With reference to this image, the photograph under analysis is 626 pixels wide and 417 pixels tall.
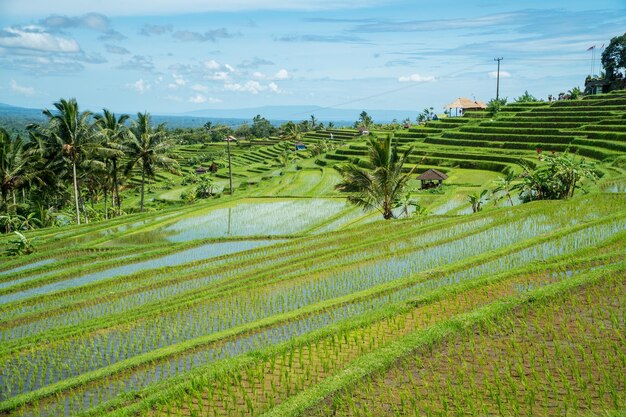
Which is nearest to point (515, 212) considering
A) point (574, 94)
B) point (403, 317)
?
point (403, 317)

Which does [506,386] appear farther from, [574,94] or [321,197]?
[574,94]

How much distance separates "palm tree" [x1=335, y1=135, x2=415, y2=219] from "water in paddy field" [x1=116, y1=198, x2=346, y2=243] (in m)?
1.69

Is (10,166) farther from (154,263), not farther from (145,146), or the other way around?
(154,263)

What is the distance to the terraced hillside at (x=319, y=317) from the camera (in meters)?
5.48

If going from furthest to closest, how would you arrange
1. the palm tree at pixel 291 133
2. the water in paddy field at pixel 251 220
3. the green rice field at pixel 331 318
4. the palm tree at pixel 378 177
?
the palm tree at pixel 291 133 < the water in paddy field at pixel 251 220 < the palm tree at pixel 378 177 < the green rice field at pixel 331 318

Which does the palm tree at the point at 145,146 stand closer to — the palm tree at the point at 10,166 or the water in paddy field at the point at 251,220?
the palm tree at the point at 10,166

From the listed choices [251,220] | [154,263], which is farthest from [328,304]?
[251,220]

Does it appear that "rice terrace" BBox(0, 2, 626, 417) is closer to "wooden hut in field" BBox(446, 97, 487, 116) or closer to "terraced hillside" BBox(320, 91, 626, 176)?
"terraced hillside" BBox(320, 91, 626, 176)

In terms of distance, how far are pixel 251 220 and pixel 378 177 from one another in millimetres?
4525

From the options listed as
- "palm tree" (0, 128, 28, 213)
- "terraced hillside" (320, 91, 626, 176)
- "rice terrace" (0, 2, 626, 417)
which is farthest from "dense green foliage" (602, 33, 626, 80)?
"palm tree" (0, 128, 28, 213)

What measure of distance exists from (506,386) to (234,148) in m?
65.6

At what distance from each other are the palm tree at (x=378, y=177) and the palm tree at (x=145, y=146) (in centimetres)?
1076

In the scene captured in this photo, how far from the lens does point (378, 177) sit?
1572 cm

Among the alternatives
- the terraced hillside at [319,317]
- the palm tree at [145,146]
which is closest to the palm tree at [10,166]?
the palm tree at [145,146]
